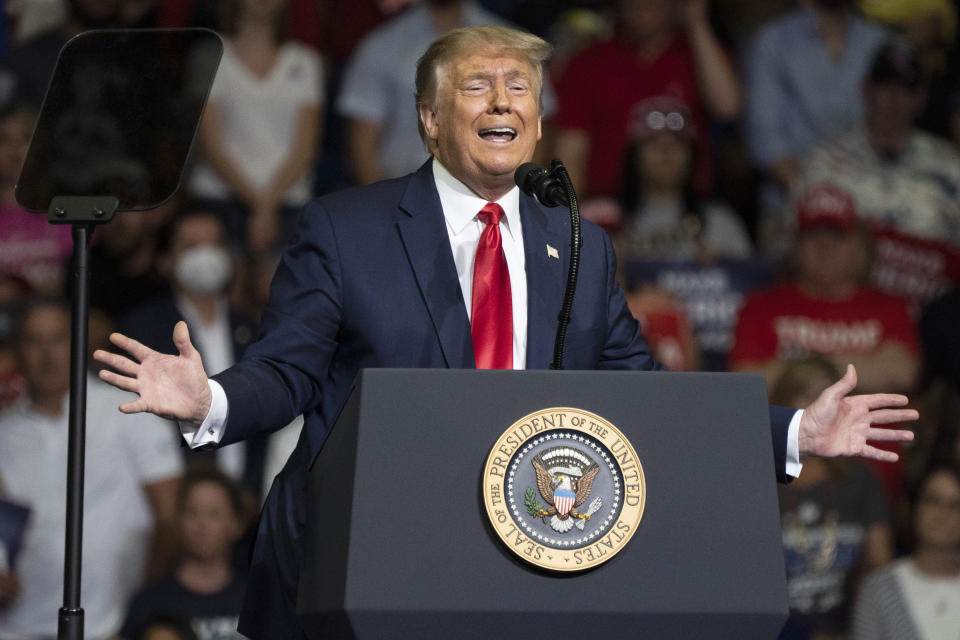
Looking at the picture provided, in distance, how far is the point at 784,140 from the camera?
18.4ft

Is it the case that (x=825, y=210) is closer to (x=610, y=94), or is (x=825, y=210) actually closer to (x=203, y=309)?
(x=610, y=94)

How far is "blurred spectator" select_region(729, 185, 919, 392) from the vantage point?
4910 millimetres

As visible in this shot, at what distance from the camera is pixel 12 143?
491cm

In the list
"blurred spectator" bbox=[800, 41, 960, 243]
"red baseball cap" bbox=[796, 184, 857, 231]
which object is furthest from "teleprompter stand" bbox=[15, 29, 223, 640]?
"blurred spectator" bbox=[800, 41, 960, 243]

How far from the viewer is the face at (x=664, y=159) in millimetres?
5266

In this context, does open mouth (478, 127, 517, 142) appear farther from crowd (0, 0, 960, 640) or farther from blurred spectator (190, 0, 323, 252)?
blurred spectator (190, 0, 323, 252)

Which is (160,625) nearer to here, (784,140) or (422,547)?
(422,547)

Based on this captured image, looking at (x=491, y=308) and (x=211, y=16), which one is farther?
(x=211, y=16)

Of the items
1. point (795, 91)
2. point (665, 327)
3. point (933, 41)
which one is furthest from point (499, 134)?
point (933, 41)

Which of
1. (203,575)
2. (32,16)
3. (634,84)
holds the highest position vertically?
(32,16)

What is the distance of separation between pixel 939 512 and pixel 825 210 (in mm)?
1203

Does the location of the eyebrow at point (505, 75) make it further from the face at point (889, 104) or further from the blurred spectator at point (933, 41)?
the blurred spectator at point (933, 41)

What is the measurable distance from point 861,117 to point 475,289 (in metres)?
3.90

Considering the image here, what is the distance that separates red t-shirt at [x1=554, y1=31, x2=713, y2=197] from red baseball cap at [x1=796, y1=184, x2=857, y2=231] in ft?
1.43
